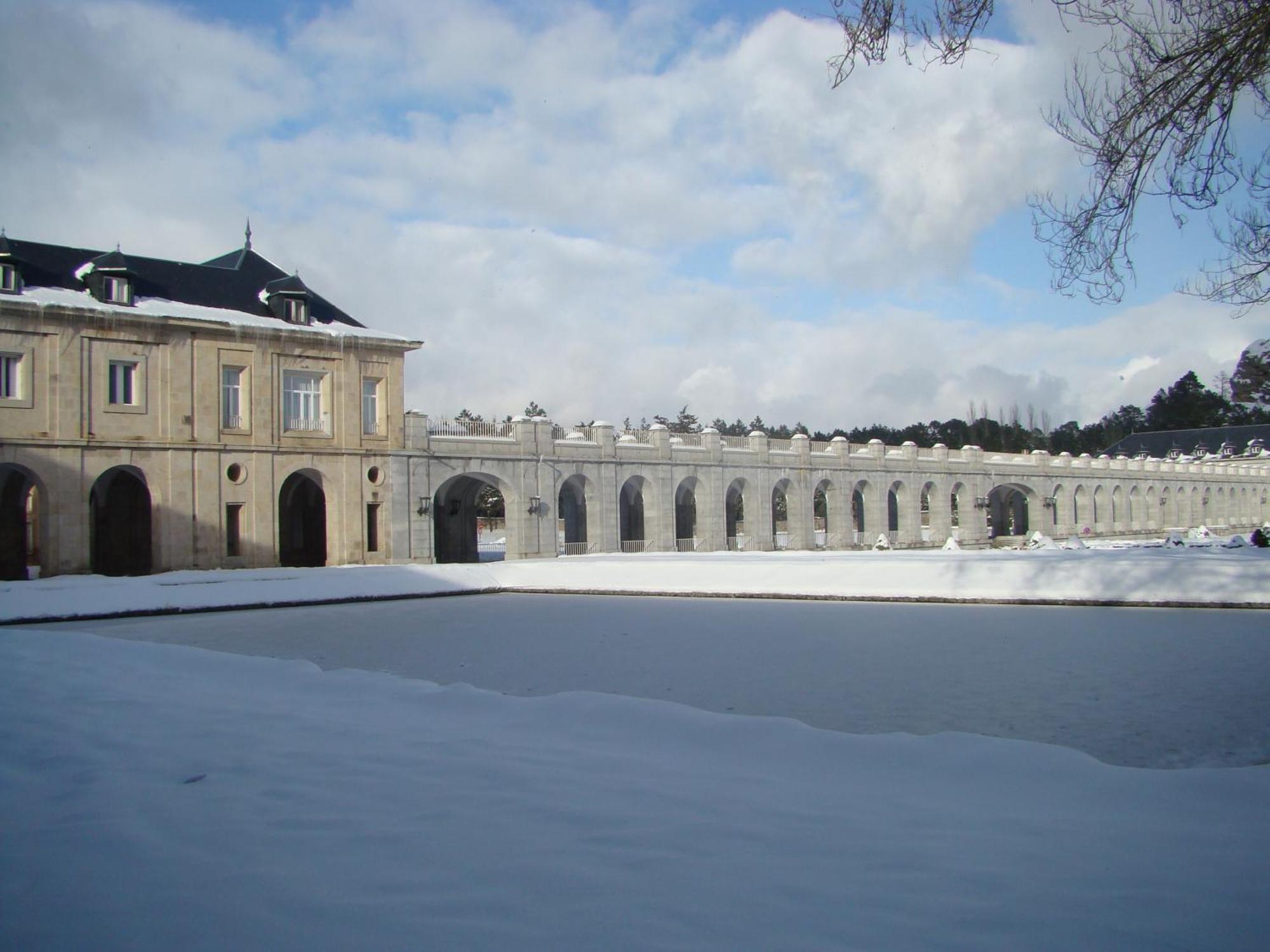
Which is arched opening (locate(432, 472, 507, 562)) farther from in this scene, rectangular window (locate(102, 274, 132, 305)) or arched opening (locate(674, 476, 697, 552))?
rectangular window (locate(102, 274, 132, 305))

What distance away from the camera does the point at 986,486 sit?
51.3 m

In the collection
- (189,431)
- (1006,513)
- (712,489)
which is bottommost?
(1006,513)

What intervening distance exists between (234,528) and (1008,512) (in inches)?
1969

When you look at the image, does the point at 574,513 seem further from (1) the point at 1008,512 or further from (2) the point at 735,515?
(1) the point at 1008,512

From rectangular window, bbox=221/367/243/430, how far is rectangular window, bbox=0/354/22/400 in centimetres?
528

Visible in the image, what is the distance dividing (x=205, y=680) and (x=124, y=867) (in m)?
5.54

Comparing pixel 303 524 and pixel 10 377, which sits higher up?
pixel 10 377

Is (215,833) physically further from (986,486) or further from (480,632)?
(986,486)

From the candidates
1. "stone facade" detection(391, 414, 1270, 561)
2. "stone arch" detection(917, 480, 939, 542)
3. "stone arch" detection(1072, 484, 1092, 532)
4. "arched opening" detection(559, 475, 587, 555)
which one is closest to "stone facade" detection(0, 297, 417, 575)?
"stone facade" detection(391, 414, 1270, 561)

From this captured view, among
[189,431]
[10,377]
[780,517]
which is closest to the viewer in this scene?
[10,377]

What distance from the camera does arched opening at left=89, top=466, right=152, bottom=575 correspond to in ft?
97.2

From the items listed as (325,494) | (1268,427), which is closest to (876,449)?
(325,494)

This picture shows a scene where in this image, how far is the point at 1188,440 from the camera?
9412cm

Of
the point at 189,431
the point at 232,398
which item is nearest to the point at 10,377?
the point at 189,431
